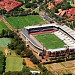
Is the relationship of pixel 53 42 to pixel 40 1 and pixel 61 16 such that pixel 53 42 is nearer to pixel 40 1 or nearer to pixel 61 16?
pixel 61 16

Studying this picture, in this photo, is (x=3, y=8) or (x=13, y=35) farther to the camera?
(x=3, y=8)

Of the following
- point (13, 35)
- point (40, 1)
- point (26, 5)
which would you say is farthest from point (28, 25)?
point (40, 1)

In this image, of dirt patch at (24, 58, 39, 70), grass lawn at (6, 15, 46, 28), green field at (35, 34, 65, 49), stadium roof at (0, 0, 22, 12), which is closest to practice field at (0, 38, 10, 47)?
green field at (35, 34, 65, 49)

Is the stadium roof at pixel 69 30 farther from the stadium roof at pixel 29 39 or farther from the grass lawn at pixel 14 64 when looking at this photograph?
the grass lawn at pixel 14 64

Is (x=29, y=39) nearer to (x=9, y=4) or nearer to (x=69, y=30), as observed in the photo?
(x=69, y=30)

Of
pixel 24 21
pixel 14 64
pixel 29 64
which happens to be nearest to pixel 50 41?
pixel 29 64

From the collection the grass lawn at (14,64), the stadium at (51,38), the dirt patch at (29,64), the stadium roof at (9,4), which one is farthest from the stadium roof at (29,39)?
the stadium roof at (9,4)
